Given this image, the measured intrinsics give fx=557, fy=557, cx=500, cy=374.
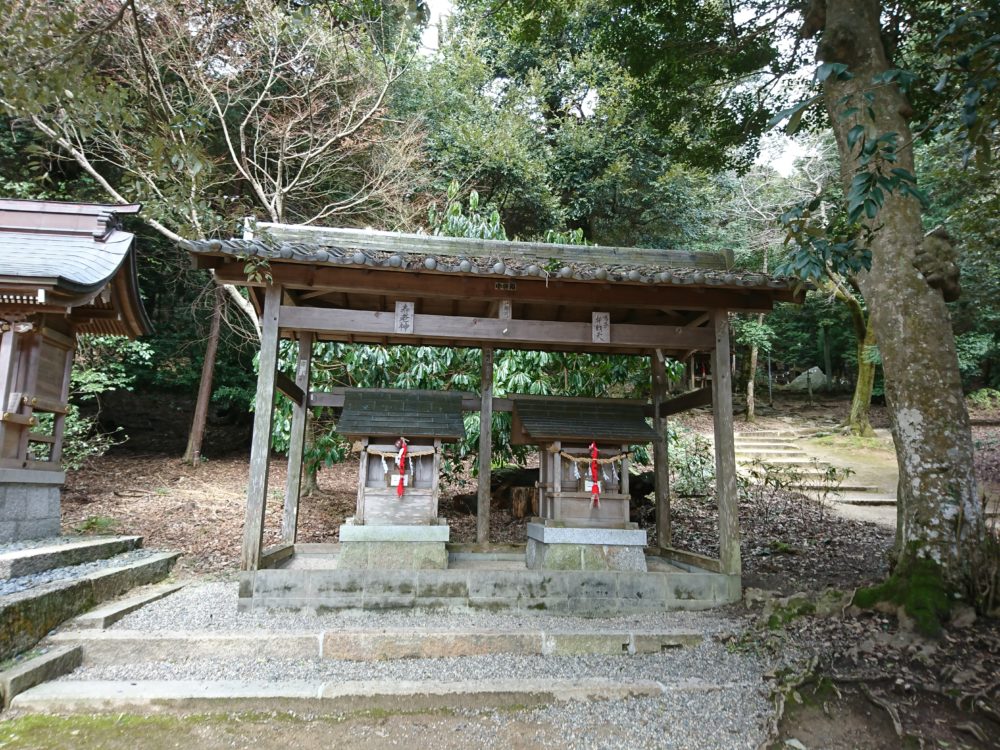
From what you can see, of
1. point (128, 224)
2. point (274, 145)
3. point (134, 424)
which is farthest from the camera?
point (134, 424)

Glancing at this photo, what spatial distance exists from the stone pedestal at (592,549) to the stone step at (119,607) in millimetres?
3797

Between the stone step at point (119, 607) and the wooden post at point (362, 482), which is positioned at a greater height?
the wooden post at point (362, 482)

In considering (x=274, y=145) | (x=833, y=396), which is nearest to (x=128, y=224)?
(x=274, y=145)

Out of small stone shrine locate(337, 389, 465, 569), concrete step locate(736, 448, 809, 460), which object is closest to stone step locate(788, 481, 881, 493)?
concrete step locate(736, 448, 809, 460)

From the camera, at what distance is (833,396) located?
23.6 metres

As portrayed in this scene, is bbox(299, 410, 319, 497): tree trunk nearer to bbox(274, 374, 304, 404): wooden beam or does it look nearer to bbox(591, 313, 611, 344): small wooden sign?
bbox(274, 374, 304, 404): wooden beam

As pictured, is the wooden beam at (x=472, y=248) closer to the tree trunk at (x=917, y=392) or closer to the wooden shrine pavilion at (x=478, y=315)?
the wooden shrine pavilion at (x=478, y=315)

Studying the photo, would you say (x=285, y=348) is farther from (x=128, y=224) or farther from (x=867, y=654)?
(x=867, y=654)

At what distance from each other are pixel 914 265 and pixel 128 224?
14.3 m

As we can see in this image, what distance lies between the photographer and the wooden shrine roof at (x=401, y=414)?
5.61 metres

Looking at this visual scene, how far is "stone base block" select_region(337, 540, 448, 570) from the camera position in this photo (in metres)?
5.39

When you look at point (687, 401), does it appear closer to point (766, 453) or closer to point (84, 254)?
point (84, 254)

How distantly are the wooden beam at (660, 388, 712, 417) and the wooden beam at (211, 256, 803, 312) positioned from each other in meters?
0.97

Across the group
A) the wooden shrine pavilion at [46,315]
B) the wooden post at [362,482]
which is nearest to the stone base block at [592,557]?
the wooden post at [362,482]
